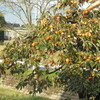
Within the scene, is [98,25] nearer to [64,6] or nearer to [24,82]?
[64,6]

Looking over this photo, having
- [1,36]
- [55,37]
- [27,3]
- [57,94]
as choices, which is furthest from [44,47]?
[1,36]

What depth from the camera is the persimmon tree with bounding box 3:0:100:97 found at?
445cm

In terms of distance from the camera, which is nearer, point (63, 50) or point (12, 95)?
point (63, 50)

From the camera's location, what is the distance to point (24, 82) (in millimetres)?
5441

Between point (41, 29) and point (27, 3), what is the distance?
1295cm

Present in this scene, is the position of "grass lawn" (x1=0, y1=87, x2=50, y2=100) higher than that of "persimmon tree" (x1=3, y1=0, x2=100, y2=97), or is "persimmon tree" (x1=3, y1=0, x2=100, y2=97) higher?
"persimmon tree" (x1=3, y1=0, x2=100, y2=97)

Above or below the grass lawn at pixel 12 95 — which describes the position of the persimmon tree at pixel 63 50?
above

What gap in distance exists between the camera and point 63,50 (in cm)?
446

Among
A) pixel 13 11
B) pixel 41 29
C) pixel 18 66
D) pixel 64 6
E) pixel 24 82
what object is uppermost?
pixel 13 11

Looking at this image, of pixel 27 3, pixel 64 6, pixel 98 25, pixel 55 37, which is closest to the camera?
pixel 55 37

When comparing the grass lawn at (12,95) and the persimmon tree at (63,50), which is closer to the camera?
the persimmon tree at (63,50)

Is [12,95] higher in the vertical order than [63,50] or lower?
lower

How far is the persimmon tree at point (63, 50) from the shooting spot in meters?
4.45

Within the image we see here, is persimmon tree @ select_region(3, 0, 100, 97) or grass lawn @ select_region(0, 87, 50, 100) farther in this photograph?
grass lawn @ select_region(0, 87, 50, 100)
